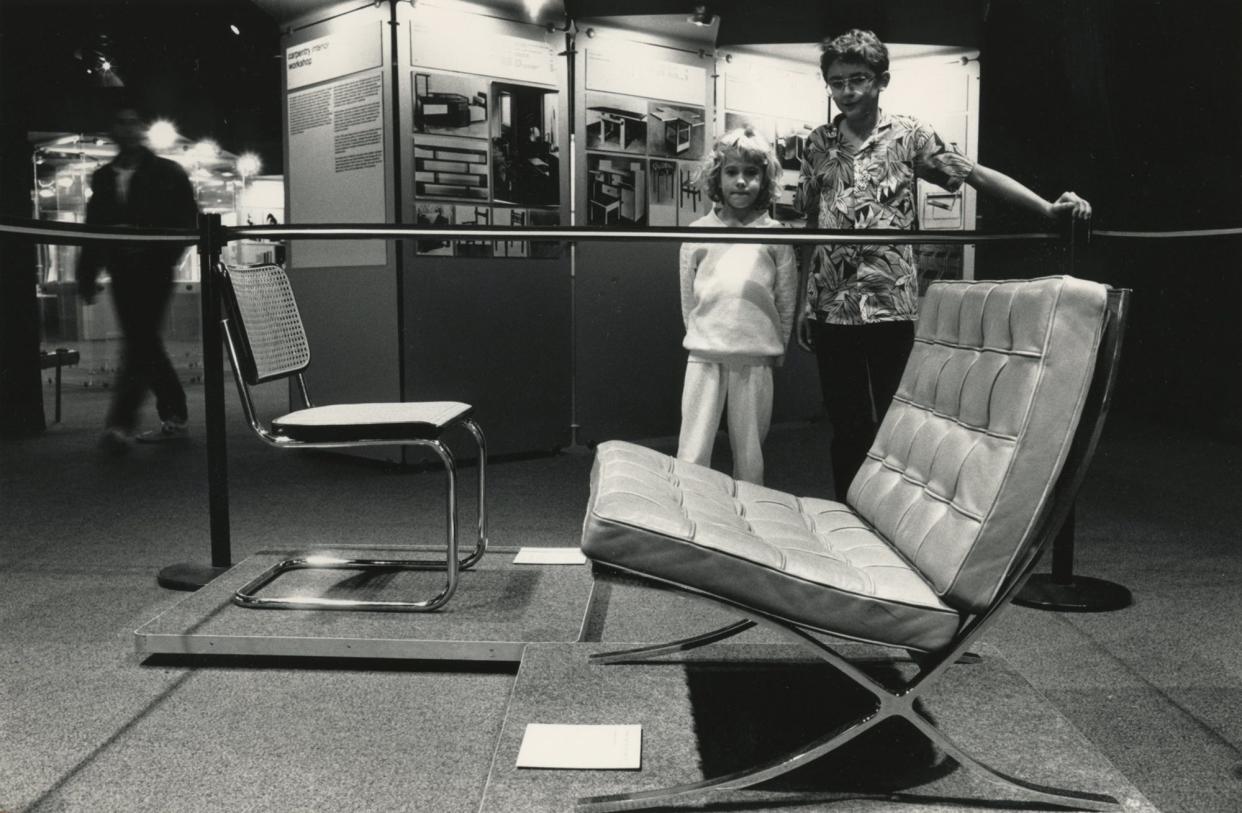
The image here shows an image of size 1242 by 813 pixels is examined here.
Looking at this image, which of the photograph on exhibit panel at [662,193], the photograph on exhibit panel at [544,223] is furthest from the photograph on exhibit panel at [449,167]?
the photograph on exhibit panel at [662,193]

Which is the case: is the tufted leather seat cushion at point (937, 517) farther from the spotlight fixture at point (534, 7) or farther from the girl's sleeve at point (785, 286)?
the spotlight fixture at point (534, 7)

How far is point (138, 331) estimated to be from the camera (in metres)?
5.81

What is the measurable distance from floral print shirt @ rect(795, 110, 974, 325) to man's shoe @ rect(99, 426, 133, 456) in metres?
4.27

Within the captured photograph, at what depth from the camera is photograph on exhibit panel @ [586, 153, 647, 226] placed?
221 inches

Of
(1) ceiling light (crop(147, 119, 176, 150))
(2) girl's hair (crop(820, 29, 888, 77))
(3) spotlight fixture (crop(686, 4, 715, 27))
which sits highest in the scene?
(1) ceiling light (crop(147, 119, 176, 150))

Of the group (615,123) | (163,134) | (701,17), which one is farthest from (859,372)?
(163,134)

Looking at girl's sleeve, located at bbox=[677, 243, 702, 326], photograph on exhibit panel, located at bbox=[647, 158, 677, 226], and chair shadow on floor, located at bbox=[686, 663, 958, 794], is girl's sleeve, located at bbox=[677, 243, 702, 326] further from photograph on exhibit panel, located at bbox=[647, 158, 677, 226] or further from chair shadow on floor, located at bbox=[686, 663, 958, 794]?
photograph on exhibit panel, located at bbox=[647, 158, 677, 226]

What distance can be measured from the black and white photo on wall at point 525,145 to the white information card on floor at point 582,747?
380 centimetres

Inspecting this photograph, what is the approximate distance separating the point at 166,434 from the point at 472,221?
2.41 metres

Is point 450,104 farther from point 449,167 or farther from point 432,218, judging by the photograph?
point 432,218

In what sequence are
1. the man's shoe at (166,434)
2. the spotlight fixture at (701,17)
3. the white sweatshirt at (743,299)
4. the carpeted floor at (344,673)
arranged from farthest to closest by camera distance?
the man's shoe at (166,434) → the spotlight fixture at (701,17) → the white sweatshirt at (743,299) → the carpeted floor at (344,673)

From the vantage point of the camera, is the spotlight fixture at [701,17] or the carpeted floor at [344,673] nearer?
the carpeted floor at [344,673]

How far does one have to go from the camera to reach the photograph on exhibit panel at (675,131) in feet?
19.2

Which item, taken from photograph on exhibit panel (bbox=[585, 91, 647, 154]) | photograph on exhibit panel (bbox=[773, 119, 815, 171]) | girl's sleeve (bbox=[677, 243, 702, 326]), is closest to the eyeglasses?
girl's sleeve (bbox=[677, 243, 702, 326])
